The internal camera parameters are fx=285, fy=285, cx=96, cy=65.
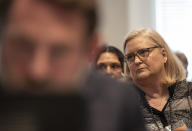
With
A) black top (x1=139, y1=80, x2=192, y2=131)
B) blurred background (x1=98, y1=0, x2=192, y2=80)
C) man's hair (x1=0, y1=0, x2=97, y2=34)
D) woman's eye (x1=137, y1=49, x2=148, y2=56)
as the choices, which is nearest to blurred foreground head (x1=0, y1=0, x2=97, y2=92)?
man's hair (x1=0, y1=0, x2=97, y2=34)

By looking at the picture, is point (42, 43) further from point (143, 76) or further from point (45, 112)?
point (143, 76)

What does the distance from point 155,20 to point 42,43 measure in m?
3.33

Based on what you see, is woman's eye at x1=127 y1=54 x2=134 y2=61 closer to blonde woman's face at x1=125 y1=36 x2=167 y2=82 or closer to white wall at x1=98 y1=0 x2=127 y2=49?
blonde woman's face at x1=125 y1=36 x2=167 y2=82

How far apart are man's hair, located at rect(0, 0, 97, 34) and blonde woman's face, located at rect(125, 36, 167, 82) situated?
1420mm

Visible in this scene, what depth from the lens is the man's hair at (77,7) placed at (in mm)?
367

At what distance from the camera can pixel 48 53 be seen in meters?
0.38

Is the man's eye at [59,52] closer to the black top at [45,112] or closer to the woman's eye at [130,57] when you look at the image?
the black top at [45,112]

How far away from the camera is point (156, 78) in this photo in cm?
186

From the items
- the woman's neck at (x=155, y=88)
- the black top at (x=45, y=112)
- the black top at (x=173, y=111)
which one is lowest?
the black top at (x=173, y=111)

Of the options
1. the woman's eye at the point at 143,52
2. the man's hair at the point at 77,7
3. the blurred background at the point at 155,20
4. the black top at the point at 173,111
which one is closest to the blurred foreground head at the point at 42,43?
the man's hair at the point at 77,7

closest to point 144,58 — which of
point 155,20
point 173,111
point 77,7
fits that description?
point 173,111

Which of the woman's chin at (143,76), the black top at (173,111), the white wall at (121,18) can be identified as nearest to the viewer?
the black top at (173,111)

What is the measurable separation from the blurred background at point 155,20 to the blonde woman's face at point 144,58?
59.0 inches

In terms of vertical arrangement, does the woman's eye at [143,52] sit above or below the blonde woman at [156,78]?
above
